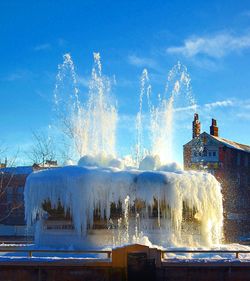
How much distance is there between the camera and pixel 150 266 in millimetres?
13383

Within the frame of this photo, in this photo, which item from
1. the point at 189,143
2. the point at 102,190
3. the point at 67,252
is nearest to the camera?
the point at 67,252

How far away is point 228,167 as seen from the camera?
160ft

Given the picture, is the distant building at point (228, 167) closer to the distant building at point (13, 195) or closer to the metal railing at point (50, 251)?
the distant building at point (13, 195)

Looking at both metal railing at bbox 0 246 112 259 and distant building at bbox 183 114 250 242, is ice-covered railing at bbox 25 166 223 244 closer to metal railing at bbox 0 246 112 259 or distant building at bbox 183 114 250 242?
metal railing at bbox 0 246 112 259

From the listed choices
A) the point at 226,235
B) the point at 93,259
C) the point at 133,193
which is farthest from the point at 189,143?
the point at 93,259

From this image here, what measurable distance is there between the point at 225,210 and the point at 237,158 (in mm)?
5297

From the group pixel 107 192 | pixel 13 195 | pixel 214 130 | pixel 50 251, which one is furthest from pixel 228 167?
pixel 50 251

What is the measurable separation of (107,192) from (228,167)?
3340 centimetres

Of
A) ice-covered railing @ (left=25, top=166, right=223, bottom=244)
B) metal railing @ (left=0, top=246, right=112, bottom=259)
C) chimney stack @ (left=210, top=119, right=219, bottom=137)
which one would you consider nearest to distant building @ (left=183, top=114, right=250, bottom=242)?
chimney stack @ (left=210, top=119, right=219, bottom=137)

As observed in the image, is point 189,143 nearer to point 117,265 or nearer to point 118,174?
point 118,174

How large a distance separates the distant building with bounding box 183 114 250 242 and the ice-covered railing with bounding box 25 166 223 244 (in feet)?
102

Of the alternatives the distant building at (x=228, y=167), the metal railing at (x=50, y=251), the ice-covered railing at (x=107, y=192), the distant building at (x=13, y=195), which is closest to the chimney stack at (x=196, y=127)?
the distant building at (x=228, y=167)

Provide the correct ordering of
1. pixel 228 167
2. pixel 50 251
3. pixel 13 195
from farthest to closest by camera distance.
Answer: pixel 228 167 → pixel 13 195 → pixel 50 251

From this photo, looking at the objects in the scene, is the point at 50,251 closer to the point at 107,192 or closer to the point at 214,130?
the point at 107,192
